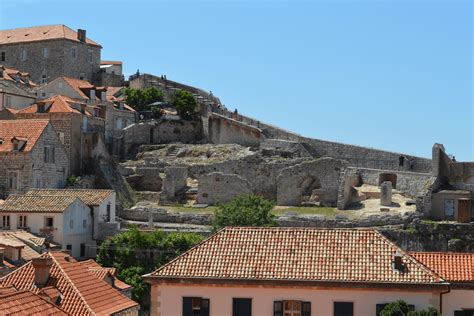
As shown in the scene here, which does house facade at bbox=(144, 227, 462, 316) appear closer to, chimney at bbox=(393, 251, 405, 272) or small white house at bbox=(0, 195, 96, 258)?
chimney at bbox=(393, 251, 405, 272)

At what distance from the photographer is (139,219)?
233 feet

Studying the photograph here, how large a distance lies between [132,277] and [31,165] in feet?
48.8

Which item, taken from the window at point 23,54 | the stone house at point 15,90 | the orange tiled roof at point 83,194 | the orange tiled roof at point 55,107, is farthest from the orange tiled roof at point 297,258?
the window at point 23,54

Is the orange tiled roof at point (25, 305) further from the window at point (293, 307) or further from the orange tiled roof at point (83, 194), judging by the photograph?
the orange tiled roof at point (83, 194)

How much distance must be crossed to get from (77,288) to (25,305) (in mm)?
7519

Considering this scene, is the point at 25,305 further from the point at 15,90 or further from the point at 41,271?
the point at 15,90

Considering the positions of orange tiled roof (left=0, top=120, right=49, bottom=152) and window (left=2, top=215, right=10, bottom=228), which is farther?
orange tiled roof (left=0, top=120, right=49, bottom=152)

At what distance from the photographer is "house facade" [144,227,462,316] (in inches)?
1196

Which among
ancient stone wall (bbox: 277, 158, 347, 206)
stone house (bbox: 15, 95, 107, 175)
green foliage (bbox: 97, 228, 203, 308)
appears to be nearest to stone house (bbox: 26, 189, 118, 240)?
green foliage (bbox: 97, 228, 203, 308)

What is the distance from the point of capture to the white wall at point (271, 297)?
30.3m

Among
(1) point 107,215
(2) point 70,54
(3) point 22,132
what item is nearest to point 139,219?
(1) point 107,215

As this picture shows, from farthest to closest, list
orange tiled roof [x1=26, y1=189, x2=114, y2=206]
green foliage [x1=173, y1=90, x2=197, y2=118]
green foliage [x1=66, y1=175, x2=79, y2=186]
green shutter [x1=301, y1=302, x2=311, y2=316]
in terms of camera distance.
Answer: green foliage [x1=173, y1=90, x2=197, y2=118] < green foliage [x1=66, y1=175, x2=79, y2=186] < orange tiled roof [x1=26, y1=189, x2=114, y2=206] < green shutter [x1=301, y1=302, x2=311, y2=316]

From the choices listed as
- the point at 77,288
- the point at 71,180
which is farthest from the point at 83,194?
the point at 77,288

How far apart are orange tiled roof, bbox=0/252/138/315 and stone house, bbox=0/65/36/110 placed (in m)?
44.4
